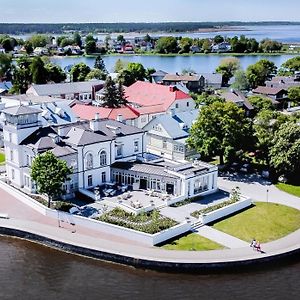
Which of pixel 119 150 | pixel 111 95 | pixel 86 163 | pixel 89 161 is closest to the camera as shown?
pixel 86 163

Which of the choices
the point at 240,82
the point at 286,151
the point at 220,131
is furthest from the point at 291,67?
the point at 286,151

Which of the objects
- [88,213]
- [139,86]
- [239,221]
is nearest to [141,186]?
[88,213]

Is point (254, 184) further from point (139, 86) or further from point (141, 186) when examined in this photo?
point (139, 86)

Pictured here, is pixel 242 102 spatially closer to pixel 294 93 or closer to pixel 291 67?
pixel 294 93

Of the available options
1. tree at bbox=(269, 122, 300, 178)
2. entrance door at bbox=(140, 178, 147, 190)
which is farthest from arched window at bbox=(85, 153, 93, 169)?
tree at bbox=(269, 122, 300, 178)

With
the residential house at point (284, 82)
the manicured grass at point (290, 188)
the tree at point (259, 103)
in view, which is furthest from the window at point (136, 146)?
the residential house at point (284, 82)

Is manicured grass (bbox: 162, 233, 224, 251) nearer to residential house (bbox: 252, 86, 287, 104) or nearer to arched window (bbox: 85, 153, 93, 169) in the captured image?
arched window (bbox: 85, 153, 93, 169)
